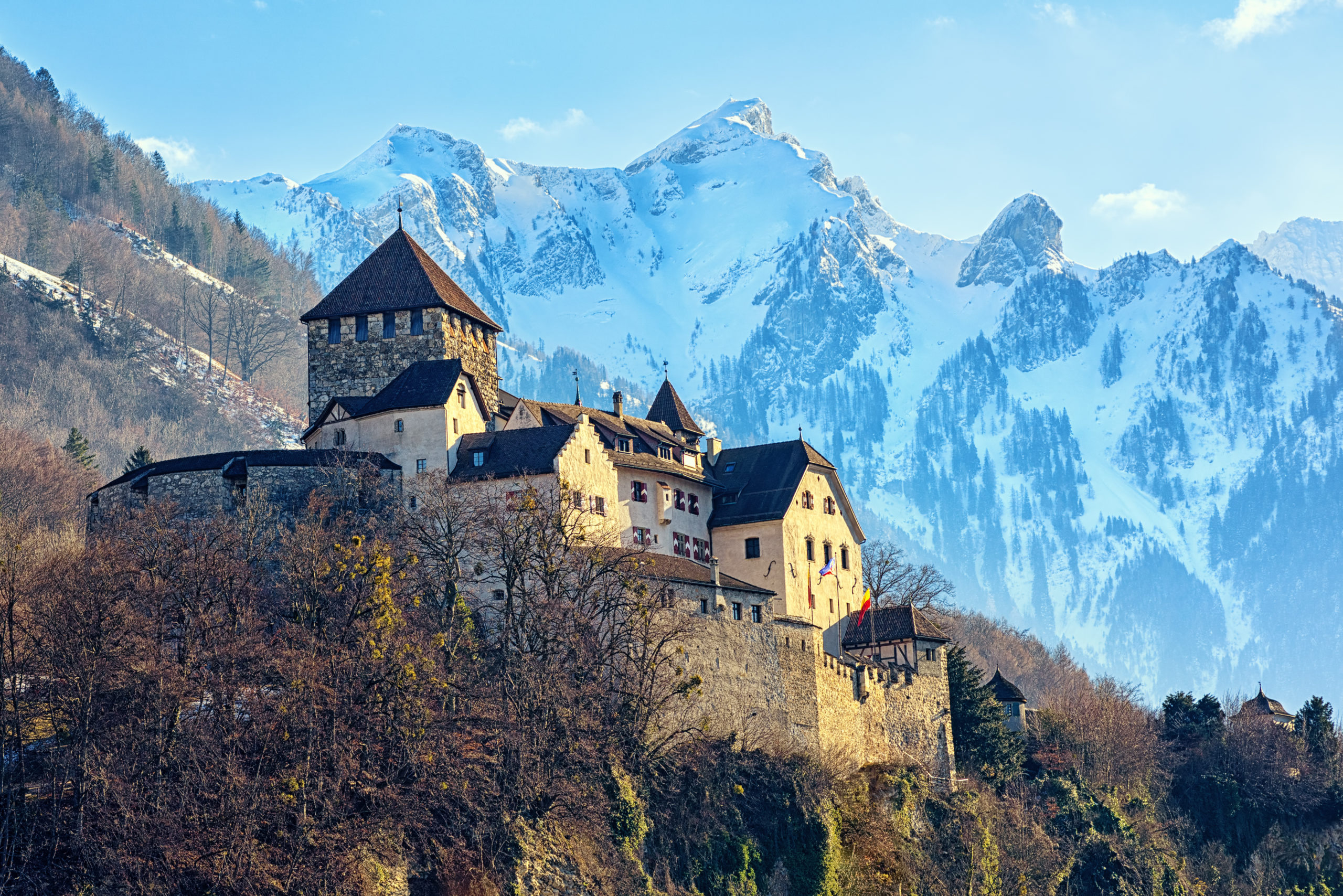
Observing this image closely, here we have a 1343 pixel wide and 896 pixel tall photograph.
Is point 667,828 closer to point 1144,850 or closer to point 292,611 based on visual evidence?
point 292,611

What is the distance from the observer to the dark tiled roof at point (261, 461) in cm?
6712

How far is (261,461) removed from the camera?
221 feet

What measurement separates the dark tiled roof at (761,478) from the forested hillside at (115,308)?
239 ft

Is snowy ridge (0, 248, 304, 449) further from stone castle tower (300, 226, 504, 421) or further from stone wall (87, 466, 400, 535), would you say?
stone wall (87, 466, 400, 535)

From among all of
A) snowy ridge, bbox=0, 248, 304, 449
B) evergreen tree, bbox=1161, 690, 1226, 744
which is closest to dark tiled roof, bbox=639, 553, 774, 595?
evergreen tree, bbox=1161, 690, 1226, 744

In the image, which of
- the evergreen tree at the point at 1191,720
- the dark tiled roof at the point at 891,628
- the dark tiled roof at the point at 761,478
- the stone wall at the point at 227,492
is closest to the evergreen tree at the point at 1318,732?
the evergreen tree at the point at 1191,720

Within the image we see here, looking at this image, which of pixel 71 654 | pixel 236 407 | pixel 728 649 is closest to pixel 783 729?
pixel 728 649

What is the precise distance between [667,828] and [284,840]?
54.5 ft

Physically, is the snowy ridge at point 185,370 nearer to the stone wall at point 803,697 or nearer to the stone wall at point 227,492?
the stone wall at point 227,492

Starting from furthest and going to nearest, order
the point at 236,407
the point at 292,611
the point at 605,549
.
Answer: the point at 236,407 < the point at 605,549 < the point at 292,611

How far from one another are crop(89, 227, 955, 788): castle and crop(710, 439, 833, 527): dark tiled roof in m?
0.12

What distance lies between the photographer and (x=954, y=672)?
81375 millimetres

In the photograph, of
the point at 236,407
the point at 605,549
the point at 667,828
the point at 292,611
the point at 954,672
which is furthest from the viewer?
the point at 236,407

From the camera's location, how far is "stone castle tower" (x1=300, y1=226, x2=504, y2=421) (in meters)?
78.5
